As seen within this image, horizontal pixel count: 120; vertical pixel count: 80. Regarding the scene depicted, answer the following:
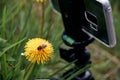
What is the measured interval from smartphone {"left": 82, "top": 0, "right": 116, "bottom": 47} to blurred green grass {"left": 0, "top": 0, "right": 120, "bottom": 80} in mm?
187

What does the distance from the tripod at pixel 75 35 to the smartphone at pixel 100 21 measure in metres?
0.04

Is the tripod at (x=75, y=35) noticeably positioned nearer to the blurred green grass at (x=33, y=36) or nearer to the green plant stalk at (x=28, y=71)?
the blurred green grass at (x=33, y=36)

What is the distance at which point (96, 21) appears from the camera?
42.6 inches

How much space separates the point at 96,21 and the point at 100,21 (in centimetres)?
Answer: 4

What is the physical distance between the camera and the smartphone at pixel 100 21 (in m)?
1.01

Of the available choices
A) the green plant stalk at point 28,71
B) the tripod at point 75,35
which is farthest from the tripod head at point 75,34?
the green plant stalk at point 28,71

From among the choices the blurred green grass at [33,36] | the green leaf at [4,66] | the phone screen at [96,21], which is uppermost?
the phone screen at [96,21]

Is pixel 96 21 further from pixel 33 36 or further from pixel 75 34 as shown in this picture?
pixel 33 36

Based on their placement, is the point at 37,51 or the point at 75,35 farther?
the point at 75,35

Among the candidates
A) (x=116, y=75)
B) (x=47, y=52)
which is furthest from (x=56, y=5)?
(x=116, y=75)

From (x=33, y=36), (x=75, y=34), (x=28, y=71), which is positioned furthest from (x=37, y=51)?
(x=33, y=36)

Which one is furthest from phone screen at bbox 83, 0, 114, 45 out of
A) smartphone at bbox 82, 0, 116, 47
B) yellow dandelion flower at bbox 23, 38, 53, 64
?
yellow dandelion flower at bbox 23, 38, 53, 64

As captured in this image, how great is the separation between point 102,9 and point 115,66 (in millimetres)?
1387

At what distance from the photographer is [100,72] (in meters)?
2.35
